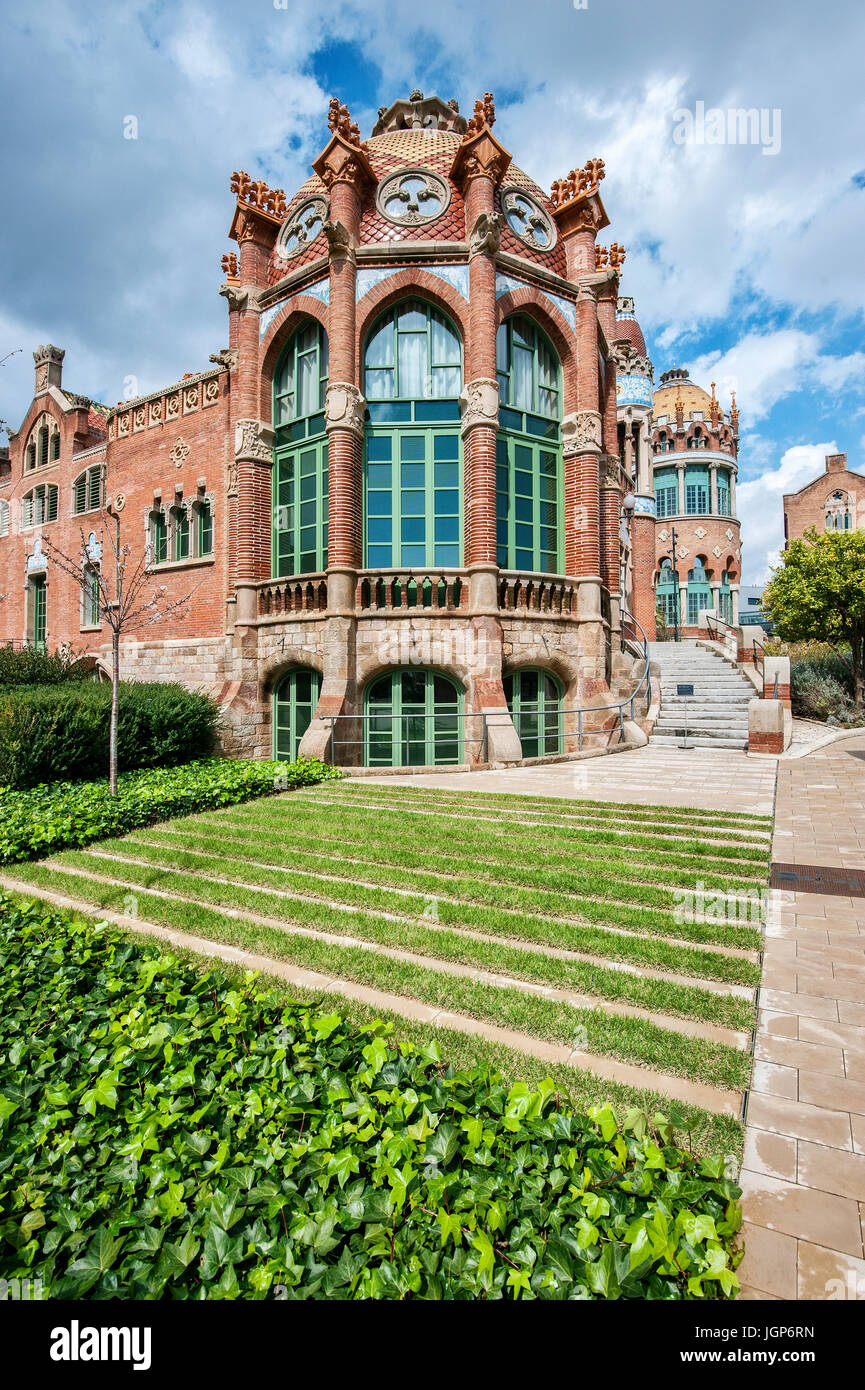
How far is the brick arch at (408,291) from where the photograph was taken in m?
14.4

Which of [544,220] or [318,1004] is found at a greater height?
[544,220]

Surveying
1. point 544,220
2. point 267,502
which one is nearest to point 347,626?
point 267,502

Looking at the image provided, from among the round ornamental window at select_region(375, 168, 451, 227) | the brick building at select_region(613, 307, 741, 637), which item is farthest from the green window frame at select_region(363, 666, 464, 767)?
the brick building at select_region(613, 307, 741, 637)

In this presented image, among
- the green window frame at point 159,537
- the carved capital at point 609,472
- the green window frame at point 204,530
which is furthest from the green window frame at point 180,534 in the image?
the carved capital at point 609,472

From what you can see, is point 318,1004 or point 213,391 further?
point 213,391

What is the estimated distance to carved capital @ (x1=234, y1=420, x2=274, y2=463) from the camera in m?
16.1

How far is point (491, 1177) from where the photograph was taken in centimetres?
235

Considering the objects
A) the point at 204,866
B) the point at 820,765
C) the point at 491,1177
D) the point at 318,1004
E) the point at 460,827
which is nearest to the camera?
the point at 491,1177

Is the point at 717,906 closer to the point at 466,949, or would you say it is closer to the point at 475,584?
the point at 466,949

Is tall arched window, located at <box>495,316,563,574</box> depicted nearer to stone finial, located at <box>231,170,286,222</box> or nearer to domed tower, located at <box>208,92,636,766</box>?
domed tower, located at <box>208,92,636,766</box>

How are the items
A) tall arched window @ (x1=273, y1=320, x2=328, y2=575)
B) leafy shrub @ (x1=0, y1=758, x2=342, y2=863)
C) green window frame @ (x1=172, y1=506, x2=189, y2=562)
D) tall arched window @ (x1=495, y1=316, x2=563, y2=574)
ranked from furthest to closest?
green window frame @ (x1=172, y1=506, x2=189, y2=562) → tall arched window @ (x1=273, y1=320, x2=328, y2=575) → tall arched window @ (x1=495, y1=316, x2=563, y2=574) → leafy shrub @ (x1=0, y1=758, x2=342, y2=863)

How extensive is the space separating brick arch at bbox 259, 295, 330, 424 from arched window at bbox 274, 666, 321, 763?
6.88 metres
